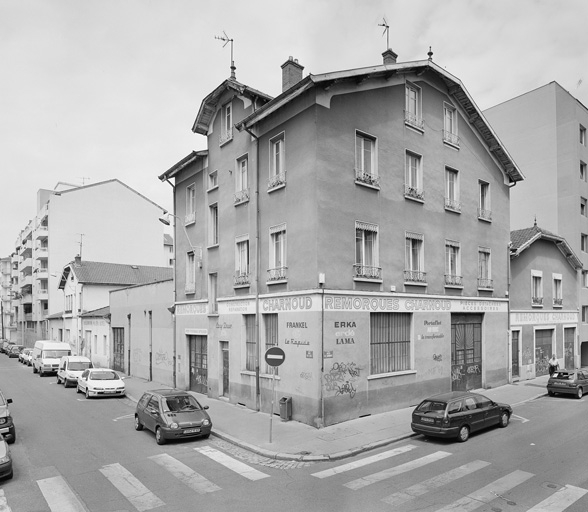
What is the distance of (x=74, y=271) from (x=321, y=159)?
3676 centimetres

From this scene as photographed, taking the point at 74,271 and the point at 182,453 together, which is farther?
the point at 74,271

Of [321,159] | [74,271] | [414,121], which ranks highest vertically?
[414,121]

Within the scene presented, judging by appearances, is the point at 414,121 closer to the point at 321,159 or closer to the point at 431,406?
the point at 321,159

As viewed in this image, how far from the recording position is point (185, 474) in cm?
1211

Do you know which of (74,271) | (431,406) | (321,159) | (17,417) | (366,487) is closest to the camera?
(366,487)

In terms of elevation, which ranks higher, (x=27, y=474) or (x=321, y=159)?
(x=321, y=159)

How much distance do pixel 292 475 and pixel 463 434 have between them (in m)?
6.07

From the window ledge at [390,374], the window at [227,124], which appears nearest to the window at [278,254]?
the window ledge at [390,374]

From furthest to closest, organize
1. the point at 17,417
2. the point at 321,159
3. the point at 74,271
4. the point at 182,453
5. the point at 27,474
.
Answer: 1. the point at 74,271
2. the point at 17,417
3. the point at 321,159
4. the point at 182,453
5. the point at 27,474

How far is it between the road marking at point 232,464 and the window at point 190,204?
14122 millimetres

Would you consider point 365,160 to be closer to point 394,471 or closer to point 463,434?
point 463,434

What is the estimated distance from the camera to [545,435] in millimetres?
15531

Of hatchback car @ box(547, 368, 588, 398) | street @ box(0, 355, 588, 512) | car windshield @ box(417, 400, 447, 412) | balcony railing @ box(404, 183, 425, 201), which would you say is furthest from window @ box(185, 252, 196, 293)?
hatchback car @ box(547, 368, 588, 398)

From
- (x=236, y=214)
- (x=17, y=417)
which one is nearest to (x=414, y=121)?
(x=236, y=214)
